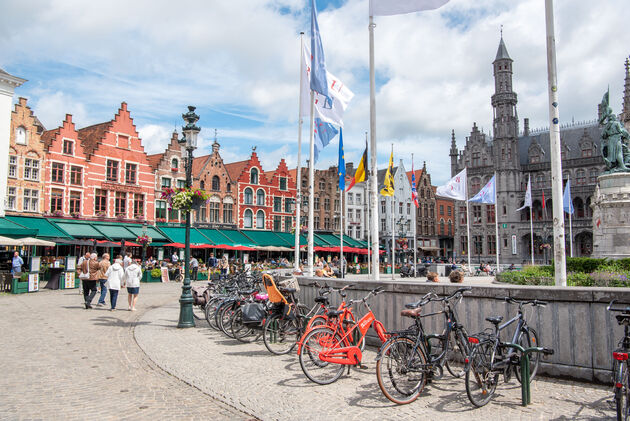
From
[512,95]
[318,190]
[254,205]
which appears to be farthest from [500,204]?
[254,205]

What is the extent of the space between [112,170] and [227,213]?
38.4 ft

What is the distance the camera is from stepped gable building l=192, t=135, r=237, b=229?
145ft

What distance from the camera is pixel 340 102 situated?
51.4 ft

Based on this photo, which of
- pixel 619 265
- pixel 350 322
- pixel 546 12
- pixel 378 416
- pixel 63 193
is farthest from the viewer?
pixel 63 193

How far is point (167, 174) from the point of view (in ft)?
138

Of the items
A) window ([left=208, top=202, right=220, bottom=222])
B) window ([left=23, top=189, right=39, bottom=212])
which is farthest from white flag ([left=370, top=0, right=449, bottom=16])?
window ([left=208, top=202, right=220, bottom=222])

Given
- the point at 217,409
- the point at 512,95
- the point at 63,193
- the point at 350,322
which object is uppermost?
the point at 512,95

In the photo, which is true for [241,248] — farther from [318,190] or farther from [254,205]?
[318,190]

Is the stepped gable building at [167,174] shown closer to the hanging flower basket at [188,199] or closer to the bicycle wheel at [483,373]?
the hanging flower basket at [188,199]

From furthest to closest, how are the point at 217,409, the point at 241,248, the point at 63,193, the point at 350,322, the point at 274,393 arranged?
the point at 241,248 < the point at 63,193 < the point at 350,322 < the point at 274,393 < the point at 217,409

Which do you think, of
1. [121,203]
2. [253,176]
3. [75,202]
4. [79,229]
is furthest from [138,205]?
[253,176]

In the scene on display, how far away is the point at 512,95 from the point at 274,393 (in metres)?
61.9

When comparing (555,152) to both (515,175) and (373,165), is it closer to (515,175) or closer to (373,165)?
(373,165)

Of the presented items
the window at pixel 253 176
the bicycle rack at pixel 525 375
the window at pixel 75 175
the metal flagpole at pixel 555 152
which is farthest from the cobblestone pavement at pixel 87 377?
the window at pixel 253 176
